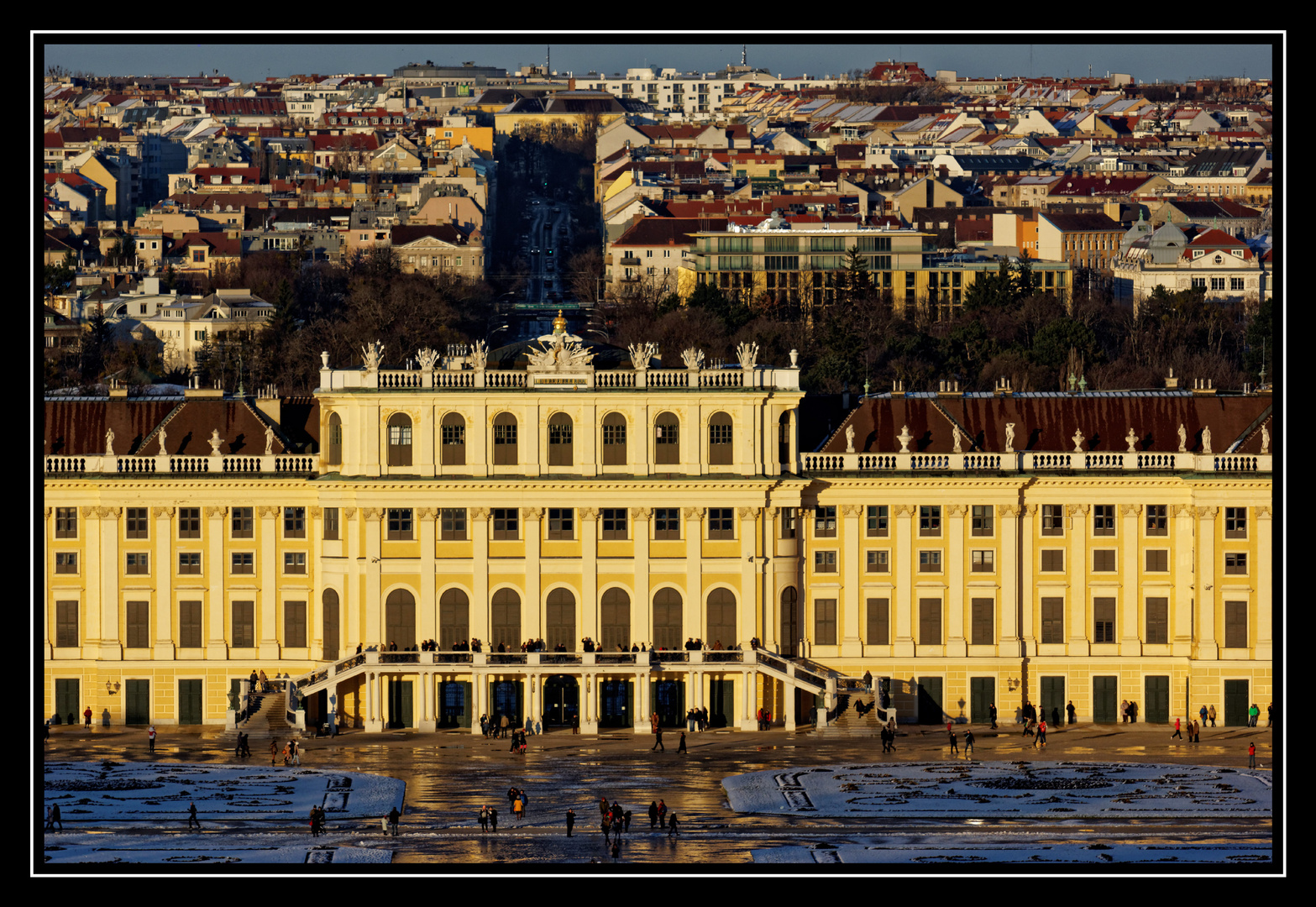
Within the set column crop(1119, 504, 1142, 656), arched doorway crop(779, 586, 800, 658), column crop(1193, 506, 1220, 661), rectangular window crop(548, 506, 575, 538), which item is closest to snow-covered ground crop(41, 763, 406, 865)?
rectangular window crop(548, 506, 575, 538)

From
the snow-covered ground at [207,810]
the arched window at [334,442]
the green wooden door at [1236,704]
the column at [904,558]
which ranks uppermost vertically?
the arched window at [334,442]

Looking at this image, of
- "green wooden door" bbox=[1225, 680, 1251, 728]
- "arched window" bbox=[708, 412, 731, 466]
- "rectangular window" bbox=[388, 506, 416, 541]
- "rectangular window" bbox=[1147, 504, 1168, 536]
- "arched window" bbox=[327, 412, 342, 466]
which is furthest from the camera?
"rectangular window" bbox=[1147, 504, 1168, 536]

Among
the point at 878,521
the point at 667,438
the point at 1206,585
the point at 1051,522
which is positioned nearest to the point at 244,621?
the point at 667,438

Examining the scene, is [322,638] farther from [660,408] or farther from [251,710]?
[660,408]

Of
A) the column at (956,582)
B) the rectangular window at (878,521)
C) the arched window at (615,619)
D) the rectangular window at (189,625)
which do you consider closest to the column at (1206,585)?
the column at (956,582)

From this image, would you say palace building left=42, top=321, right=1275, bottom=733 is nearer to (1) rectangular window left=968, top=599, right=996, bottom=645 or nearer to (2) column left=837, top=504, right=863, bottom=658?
(2) column left=837, top=504, right=863, bottom=658

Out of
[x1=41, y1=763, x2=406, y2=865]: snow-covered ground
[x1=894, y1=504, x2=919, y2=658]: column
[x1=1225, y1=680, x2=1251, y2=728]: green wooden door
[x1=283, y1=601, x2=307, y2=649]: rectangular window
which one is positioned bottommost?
[x1=41, y1=763, x2=406, y2=865]: snow-covered ground

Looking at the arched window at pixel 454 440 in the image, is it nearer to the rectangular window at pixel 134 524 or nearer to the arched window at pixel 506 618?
the arched window at pixel 506 618
